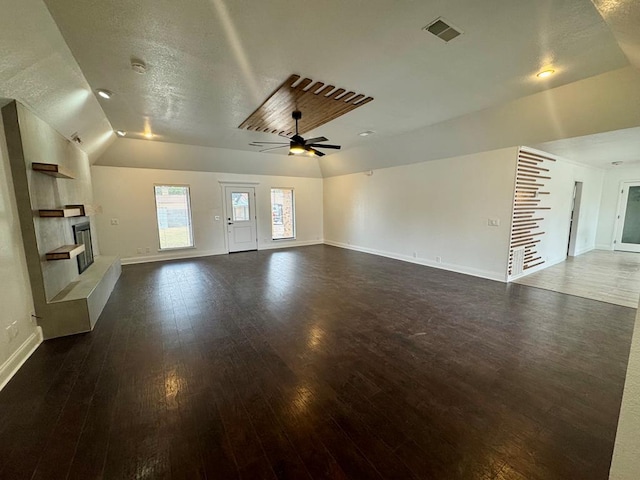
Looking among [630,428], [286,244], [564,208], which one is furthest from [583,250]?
[630,428]

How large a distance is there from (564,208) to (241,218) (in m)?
8.43

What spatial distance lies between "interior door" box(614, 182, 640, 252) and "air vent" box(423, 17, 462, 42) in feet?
29.2

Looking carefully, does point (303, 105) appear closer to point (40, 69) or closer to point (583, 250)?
point (40, 69)

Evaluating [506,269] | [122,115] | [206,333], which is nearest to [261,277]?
[206,333]

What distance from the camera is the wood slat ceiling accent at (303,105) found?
335 centimetres

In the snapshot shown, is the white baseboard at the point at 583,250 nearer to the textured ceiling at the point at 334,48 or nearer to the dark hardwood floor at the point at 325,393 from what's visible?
the dark hardwood floor at the point at 325,393

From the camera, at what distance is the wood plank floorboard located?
4.18m

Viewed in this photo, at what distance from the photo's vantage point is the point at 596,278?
16.6 feet

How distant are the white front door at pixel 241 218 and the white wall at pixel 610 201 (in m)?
10.4

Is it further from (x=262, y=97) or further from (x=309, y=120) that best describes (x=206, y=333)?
(x=309, y=120)

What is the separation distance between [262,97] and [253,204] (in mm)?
4876

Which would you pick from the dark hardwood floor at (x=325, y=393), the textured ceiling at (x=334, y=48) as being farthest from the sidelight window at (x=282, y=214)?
the dark hardwood floor at (x=325, y=393)

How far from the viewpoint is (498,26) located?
7.29ft

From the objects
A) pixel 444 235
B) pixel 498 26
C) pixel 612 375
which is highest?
pixel 498 26
